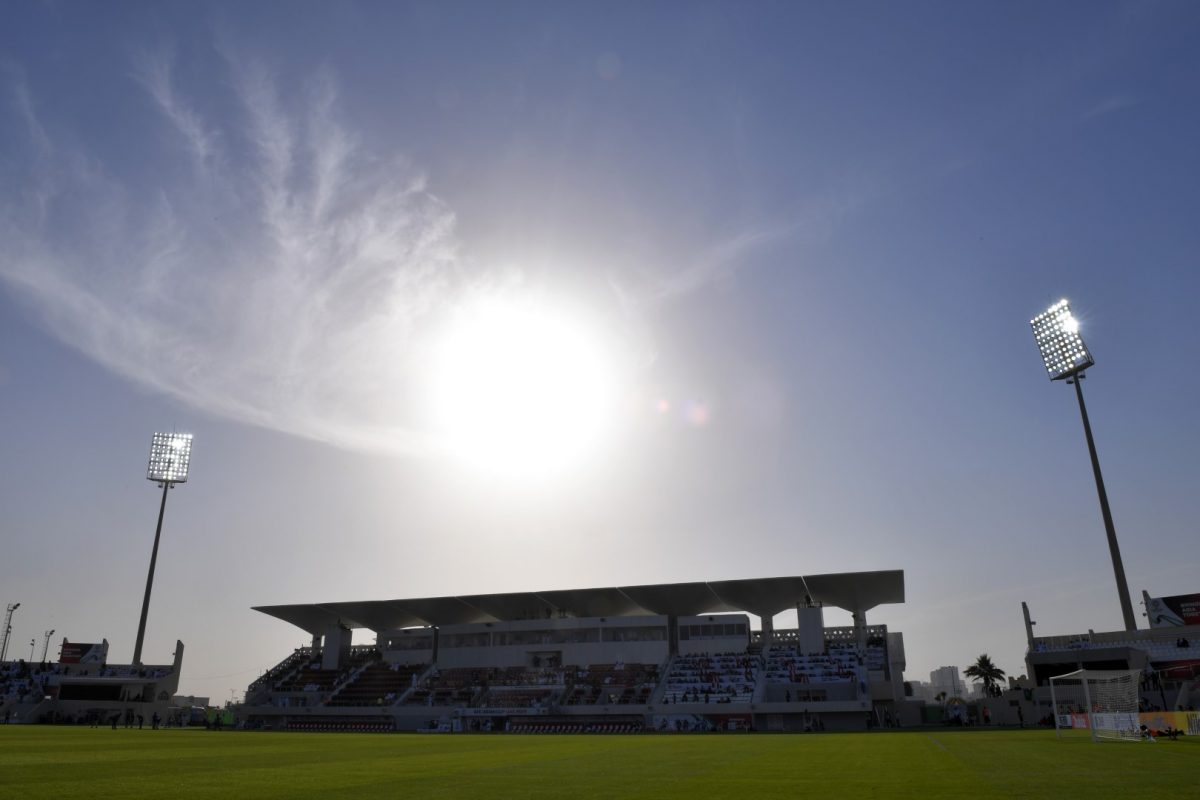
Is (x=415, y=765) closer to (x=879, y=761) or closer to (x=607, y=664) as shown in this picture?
(x=879, y=761)

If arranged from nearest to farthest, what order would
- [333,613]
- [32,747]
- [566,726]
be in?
[32,747]
[566,726]
[333,613]

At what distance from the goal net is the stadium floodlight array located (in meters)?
30.4

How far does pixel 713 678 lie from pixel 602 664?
1180 centimetres

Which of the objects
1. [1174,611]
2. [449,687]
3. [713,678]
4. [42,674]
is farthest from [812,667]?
[42,674]

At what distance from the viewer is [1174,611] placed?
63.2 meters

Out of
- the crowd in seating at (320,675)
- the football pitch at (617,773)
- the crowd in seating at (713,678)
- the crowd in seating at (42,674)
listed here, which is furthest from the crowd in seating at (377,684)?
the football pitch at (617,773)

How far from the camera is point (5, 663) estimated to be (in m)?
76.8

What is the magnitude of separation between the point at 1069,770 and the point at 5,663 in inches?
3649

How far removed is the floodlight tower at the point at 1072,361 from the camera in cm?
6800

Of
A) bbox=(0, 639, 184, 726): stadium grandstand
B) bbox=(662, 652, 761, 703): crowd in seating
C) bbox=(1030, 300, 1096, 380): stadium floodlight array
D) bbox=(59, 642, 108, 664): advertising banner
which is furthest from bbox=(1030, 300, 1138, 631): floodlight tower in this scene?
bbox=(59, 642, 108, 664): advertising banner

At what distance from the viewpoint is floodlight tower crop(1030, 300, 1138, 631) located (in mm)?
68000

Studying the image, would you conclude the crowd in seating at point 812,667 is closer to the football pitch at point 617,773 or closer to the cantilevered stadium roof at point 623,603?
the cantilevered stadium roof at point 623,603

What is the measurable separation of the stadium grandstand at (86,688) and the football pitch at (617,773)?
54714 millimetres

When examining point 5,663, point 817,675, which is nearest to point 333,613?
point 5,663
